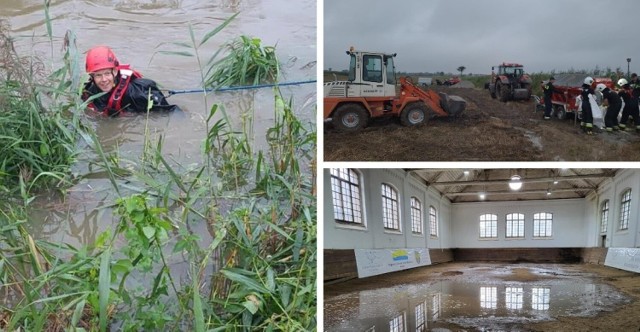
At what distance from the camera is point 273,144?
237 cm

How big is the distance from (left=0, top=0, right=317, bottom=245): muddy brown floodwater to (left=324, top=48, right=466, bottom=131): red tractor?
38cm

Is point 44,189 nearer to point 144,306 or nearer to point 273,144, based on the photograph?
point 144,306

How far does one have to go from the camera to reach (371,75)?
210 cm

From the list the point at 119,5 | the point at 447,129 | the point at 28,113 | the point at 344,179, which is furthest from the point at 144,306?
the point at 119,5

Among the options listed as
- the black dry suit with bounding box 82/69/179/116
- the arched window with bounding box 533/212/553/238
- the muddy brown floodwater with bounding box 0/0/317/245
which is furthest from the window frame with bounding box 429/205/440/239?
the black dry suit with bounding box 82/69/179/116

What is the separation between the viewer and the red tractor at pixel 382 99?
2061 mm

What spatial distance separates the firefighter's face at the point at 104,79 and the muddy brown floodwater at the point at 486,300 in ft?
4.27

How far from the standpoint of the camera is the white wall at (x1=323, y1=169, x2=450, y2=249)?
177 cm

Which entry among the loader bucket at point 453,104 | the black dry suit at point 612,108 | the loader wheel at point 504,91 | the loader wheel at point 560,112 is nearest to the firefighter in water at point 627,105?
the black dry suit at point 612,108

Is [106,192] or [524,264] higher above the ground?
[106,192]

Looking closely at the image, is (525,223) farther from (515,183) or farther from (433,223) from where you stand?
(433,223)

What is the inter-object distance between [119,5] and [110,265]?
1.77 meters

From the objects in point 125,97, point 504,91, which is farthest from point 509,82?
point 125,97

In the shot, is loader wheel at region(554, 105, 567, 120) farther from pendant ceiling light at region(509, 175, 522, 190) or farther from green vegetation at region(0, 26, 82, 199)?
green vegetation at region(0, 26, 82, 199)
